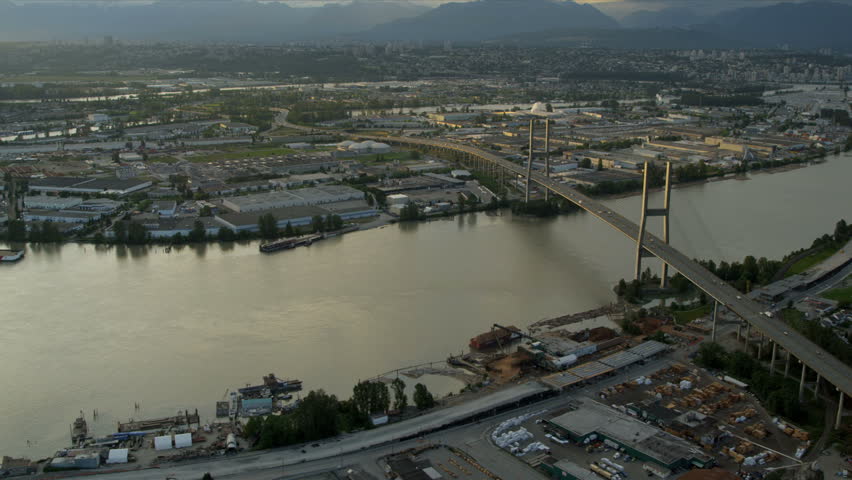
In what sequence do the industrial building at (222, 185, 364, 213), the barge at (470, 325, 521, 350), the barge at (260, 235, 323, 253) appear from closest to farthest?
the barge at (470, 325, 521, 350)
the barge at (260, 235, 323, 253)
the industrial building at (222, 185, 364, 213)

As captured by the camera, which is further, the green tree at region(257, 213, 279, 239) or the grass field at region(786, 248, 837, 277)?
the green tree at region(257, 213, 279, 239)

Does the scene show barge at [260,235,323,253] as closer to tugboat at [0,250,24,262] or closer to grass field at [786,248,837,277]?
tugboat at [0,250,24,262]

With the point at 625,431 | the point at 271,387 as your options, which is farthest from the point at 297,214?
the point at 625,431

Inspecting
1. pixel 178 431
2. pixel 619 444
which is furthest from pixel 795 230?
pixel 178 431

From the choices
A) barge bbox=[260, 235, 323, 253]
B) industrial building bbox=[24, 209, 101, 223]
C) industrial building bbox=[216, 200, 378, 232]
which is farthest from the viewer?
industrial building bbox=[24, 209, 101, 223]

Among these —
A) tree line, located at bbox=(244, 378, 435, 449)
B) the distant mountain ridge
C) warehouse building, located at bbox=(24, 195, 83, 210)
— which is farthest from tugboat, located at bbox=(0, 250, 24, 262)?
the distant mountain ridge

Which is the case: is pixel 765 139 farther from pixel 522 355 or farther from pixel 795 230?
pixel 522 355
